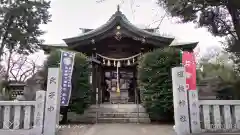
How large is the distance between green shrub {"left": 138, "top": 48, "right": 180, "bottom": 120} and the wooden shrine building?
357 cm

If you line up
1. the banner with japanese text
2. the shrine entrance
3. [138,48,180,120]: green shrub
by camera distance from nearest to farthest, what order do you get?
the banner with japanese text
[138,48,180,120]: green shrub
the shrine entrance

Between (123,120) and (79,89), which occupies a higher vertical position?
(79,89)

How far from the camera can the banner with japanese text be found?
9.85 m

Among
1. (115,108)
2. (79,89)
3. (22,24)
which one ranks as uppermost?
(22,24)

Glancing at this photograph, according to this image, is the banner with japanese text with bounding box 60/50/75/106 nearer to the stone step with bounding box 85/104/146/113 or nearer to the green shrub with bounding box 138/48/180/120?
the stone step with bounding box 85/104/146/113

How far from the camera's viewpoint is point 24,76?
2403cm

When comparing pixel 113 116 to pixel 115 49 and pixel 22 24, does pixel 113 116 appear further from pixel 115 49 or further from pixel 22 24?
pixel 22 24

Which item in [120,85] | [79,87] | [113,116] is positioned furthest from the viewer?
[120,85]

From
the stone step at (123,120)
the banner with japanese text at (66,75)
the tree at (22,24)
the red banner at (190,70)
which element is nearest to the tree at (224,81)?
the stone step at (123,120)

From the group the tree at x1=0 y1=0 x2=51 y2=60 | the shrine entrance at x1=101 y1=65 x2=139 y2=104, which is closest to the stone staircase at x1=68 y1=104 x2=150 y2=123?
the shrine entrance at x1=101 y1=65 x2=139 y2=104

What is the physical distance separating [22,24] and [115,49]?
37.2 feet

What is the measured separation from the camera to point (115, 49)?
1617cm

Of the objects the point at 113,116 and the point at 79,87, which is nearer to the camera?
the point at 79,87

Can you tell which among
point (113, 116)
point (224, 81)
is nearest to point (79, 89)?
point (113, 116)
